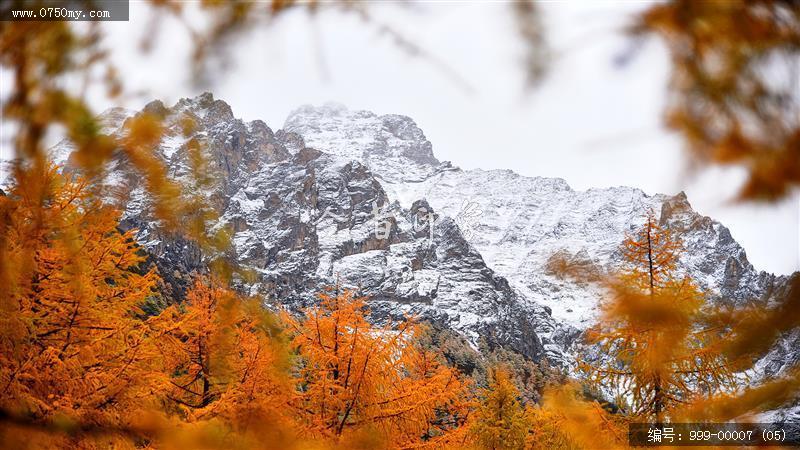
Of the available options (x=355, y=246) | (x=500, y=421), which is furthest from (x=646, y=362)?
(x=355, y=246)

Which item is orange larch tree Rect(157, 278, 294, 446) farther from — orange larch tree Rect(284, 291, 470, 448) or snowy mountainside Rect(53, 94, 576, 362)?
snowy mountainside Rect(53, 94, 576, 362)

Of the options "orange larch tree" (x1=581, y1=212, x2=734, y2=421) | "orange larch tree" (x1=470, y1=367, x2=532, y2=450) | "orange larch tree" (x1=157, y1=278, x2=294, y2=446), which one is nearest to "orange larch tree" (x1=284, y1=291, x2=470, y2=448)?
"orange larch tree" (x1=157, y1=278, x2=294, y2=446)

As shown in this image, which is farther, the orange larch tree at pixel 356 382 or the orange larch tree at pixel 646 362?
the orange larch tree at pixel 356 382

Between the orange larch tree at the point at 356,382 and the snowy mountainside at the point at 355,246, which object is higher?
the snowy mountainside at the point at 355,246

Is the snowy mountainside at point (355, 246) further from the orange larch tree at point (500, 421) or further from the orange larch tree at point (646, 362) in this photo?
the orange larch tree at point (646, 362)

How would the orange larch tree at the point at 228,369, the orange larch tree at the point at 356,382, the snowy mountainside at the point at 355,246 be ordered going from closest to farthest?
the orange larch tree at the point at 228,369 → the orange larch tree at the point at 356,382 → the snowy mountainside at the point at 355,246

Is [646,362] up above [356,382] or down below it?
above

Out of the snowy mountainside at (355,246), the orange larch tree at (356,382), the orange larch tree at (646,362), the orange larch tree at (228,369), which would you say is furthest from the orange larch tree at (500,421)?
the snowy mountainside at (355,246)

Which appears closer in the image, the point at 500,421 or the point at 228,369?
the point at 228,369

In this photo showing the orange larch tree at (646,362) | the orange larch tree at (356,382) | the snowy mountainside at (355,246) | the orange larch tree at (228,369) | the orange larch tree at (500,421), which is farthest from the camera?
the snowy mountainside at (355,246)

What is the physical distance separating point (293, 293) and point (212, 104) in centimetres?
11047

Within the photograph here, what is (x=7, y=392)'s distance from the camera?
310cm

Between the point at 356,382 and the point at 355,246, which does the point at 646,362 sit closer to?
the point at 356,382

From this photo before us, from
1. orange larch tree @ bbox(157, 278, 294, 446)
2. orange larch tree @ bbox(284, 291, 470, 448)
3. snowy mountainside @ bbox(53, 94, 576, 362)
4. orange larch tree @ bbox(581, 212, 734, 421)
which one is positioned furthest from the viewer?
snowy mountainside @ bbox(53, 94, 576, 362)
